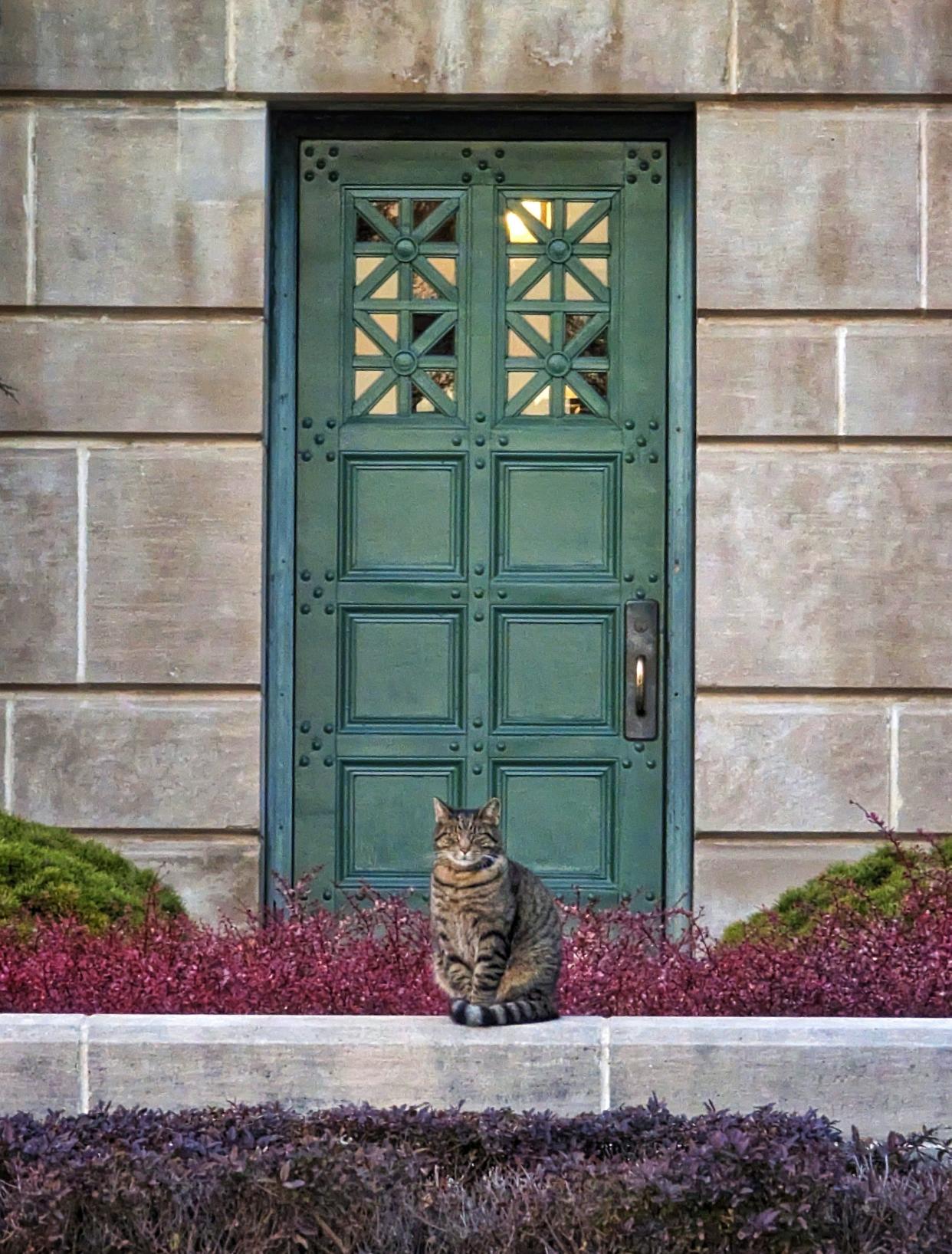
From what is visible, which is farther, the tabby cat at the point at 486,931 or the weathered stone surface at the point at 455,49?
the weathered stone surface at the point at 455,49

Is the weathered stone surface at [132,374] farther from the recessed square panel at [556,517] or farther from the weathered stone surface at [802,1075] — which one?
the weathered stone surface at [802,1075]

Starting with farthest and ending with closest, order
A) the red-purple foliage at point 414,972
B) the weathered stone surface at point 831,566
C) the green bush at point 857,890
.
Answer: the weathered stone surface at point 831,566, the green bush at point 857,890, the red-purple foliage at point 414,972

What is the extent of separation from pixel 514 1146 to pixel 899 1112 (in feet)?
4.62

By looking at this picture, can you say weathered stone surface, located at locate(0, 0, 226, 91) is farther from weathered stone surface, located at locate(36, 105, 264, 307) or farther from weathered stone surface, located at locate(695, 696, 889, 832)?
weathered stone surface, located at locate(695, 696, 889, 832)

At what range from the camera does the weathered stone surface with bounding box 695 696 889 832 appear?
445 inches

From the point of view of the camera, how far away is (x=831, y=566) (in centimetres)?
1130

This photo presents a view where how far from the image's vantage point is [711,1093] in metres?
7.02

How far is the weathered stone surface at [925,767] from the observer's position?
1130cm

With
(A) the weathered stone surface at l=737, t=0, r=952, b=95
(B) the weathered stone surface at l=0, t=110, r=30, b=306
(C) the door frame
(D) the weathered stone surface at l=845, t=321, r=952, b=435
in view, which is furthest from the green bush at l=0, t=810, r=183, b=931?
(A) the weathered stone surface at l=737, t=0, r=952, b=95

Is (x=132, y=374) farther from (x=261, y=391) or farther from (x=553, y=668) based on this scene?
(x=553, y=668)

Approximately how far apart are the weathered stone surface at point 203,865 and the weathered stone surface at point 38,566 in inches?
39.2

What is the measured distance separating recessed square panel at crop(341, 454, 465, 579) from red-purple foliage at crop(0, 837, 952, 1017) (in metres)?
3.05

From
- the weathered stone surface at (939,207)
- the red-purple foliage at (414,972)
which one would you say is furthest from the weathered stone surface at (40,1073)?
the weathered stone surface at (939,207)

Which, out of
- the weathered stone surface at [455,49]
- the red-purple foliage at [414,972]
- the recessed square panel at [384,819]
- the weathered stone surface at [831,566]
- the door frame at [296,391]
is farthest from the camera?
the recessed square panel at [384,819]
